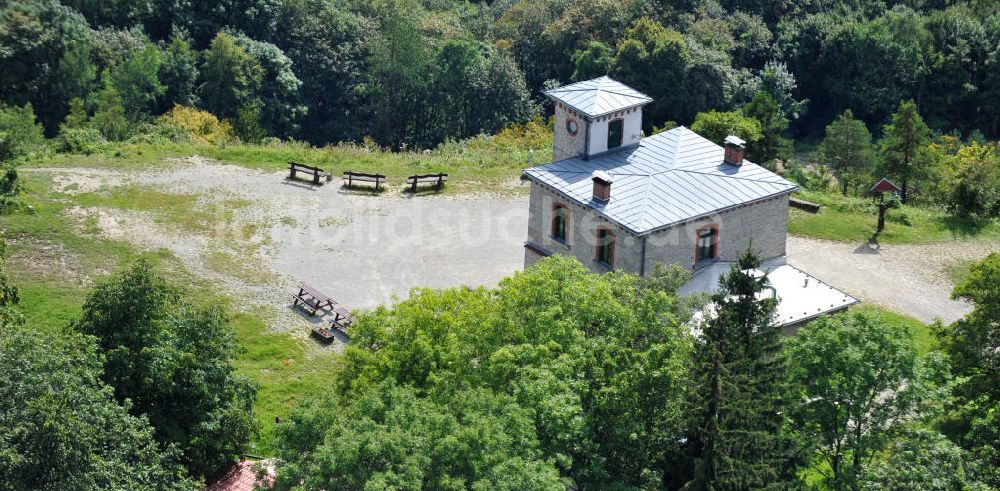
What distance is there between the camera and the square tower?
55344 mm

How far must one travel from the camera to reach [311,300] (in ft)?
182

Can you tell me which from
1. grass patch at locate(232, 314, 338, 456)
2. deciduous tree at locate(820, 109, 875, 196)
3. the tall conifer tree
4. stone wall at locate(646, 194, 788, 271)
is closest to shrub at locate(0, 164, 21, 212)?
grass patch at locate(232, 314, 338, 456)

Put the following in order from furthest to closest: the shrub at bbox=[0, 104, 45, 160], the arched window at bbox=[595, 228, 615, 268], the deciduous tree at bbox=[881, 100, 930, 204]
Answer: the shrub at bbox=[0, 104, 45, 160] → the deciduous tree at bbox=[881, 100, 930, 204] → the arched window at bbox=[595, 228, 615, 268]

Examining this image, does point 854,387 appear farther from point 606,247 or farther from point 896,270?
point 896,270

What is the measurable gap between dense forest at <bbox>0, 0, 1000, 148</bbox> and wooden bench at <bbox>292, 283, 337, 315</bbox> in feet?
88.4

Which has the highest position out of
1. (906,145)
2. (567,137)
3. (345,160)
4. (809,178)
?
(567,137)

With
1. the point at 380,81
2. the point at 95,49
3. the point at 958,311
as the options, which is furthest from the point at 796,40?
the point at 95,49

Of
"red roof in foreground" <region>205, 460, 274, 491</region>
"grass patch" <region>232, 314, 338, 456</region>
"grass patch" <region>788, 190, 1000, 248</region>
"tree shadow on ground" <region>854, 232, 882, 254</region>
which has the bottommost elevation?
"red roof in foreground" <region>205, 460, 274, 491</region>

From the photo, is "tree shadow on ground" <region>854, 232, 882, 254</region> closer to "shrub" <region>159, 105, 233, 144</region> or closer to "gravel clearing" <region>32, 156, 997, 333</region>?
"gravel clearing" <region>32, 156, 997, 333</region>

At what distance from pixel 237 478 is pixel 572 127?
20595mm

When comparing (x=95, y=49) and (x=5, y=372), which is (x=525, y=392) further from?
(x=95, y=49)

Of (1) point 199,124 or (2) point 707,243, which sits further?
(1) point 199,124

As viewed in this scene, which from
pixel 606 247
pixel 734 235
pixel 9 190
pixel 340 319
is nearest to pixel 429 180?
pixel 340 319

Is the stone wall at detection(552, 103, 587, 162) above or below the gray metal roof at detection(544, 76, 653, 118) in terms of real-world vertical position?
below
